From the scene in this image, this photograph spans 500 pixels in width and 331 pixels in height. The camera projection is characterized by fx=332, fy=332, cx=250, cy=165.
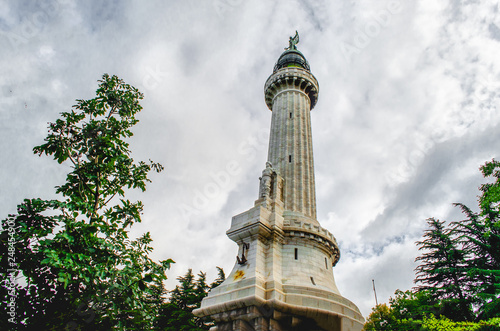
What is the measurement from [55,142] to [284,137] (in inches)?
652

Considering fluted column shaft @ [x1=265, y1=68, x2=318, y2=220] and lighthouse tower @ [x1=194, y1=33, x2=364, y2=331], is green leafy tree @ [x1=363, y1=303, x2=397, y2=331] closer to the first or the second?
lighthouse tower @ [x1=194, y1=33, x2=364, y2=331]

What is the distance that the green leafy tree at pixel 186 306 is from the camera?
25609 millimetres

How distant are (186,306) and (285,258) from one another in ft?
48.5

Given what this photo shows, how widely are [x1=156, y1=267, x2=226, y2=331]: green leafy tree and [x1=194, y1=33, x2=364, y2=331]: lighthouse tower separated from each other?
24.9 ft

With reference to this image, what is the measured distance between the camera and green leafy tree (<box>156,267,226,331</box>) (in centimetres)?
2561

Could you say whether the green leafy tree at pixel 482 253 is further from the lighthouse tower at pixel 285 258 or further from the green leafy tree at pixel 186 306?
the green leafy tree at pixel 186 306

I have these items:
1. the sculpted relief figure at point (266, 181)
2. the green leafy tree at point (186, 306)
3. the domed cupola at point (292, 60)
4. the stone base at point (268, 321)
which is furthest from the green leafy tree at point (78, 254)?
the domed cupola at point (292, 60)

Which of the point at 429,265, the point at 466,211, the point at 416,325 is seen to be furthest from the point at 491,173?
the point at 429,265

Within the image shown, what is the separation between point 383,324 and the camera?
17.8m

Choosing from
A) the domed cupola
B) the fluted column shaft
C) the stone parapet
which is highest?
the domed cupola

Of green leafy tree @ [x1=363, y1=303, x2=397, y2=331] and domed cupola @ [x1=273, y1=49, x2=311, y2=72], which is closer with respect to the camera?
green leafy tree @ [x1=363, y1=303, x2=397, y2=331]

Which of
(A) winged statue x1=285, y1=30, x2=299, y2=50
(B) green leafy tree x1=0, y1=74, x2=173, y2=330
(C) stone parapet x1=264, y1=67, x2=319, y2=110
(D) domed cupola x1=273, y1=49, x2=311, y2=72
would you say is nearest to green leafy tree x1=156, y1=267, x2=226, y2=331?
(B) green leafy tree x1=0, y1=74, x2=173, y2=330

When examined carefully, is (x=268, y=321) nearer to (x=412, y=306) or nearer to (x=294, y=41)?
(x=412, y=306)

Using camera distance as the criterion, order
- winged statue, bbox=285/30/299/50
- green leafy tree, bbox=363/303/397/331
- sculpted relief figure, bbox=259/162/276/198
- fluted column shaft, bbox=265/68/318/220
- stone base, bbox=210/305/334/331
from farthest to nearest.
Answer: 1. winged statue, bbox=285/30/299/50
2. fluted column shaft, bbox=265/68/318/220
3. sculpted relief figure, bbox=259/162/276/198
4. green leafy tree, bbox=363/303/397/331
5. stone base, bbox=210/305/334/331
